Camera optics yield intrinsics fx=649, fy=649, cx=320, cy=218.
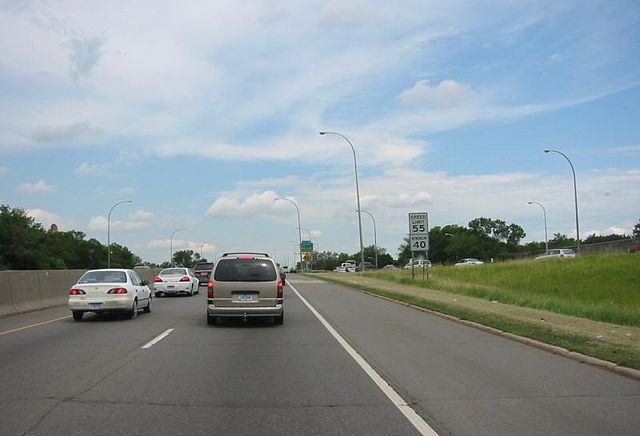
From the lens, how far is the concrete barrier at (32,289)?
20734 mm

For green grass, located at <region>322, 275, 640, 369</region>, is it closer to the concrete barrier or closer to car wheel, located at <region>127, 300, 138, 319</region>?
car wheel, located at <region>127, 300, 138, 319</region>

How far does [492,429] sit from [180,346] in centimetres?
796

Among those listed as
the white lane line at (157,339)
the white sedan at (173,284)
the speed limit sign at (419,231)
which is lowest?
the white lane line at (157,339)

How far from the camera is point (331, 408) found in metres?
7.55

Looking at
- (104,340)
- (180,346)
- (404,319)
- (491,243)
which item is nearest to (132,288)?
(104,340)

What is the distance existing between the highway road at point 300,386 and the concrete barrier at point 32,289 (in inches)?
235

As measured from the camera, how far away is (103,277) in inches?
752

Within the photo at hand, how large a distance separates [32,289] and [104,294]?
637 centimetres

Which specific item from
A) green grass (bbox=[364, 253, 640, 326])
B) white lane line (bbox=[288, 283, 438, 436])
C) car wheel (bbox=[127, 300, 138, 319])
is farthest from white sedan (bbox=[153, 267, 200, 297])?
white lane line (bbox=[288, 283, 438, 436])

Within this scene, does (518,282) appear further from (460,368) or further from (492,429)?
(492,429)

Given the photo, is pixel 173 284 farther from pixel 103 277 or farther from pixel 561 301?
pixel 561 301

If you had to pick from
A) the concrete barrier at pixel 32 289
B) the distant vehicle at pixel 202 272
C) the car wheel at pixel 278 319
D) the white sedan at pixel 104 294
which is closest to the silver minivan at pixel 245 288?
the car wheel at pixel 278 319

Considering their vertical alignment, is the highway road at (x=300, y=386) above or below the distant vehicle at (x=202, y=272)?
below

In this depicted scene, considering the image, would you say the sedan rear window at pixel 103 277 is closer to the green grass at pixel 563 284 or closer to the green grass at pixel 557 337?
the green grass at pixel 557 337
